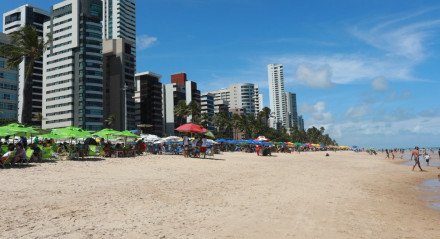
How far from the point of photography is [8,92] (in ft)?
300

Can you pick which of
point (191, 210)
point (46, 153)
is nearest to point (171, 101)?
point (46, 153)

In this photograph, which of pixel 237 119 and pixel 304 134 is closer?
pixel 237 119

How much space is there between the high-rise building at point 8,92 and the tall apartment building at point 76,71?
23.2m

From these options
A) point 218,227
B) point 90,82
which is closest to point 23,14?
point 90,82

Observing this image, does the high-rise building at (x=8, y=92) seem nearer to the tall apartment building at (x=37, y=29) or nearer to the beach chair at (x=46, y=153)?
the tall apartment building at (x=37, y=29)

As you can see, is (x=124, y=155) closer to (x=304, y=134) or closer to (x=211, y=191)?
(x=211, y=191)

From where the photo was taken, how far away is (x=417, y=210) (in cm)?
1295

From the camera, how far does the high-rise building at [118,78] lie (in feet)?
425

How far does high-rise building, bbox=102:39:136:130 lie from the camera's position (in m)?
130

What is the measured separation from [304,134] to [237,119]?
264ft

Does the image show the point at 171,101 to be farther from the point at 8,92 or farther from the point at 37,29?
the point at 8,92

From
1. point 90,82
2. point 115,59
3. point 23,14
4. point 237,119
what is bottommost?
point 237,119

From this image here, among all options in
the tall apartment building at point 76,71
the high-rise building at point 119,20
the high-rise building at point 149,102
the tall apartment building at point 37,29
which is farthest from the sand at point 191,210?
the high-rise building at point 119,20

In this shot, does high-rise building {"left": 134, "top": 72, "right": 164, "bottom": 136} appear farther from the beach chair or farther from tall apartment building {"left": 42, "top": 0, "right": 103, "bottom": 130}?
the beach chair
